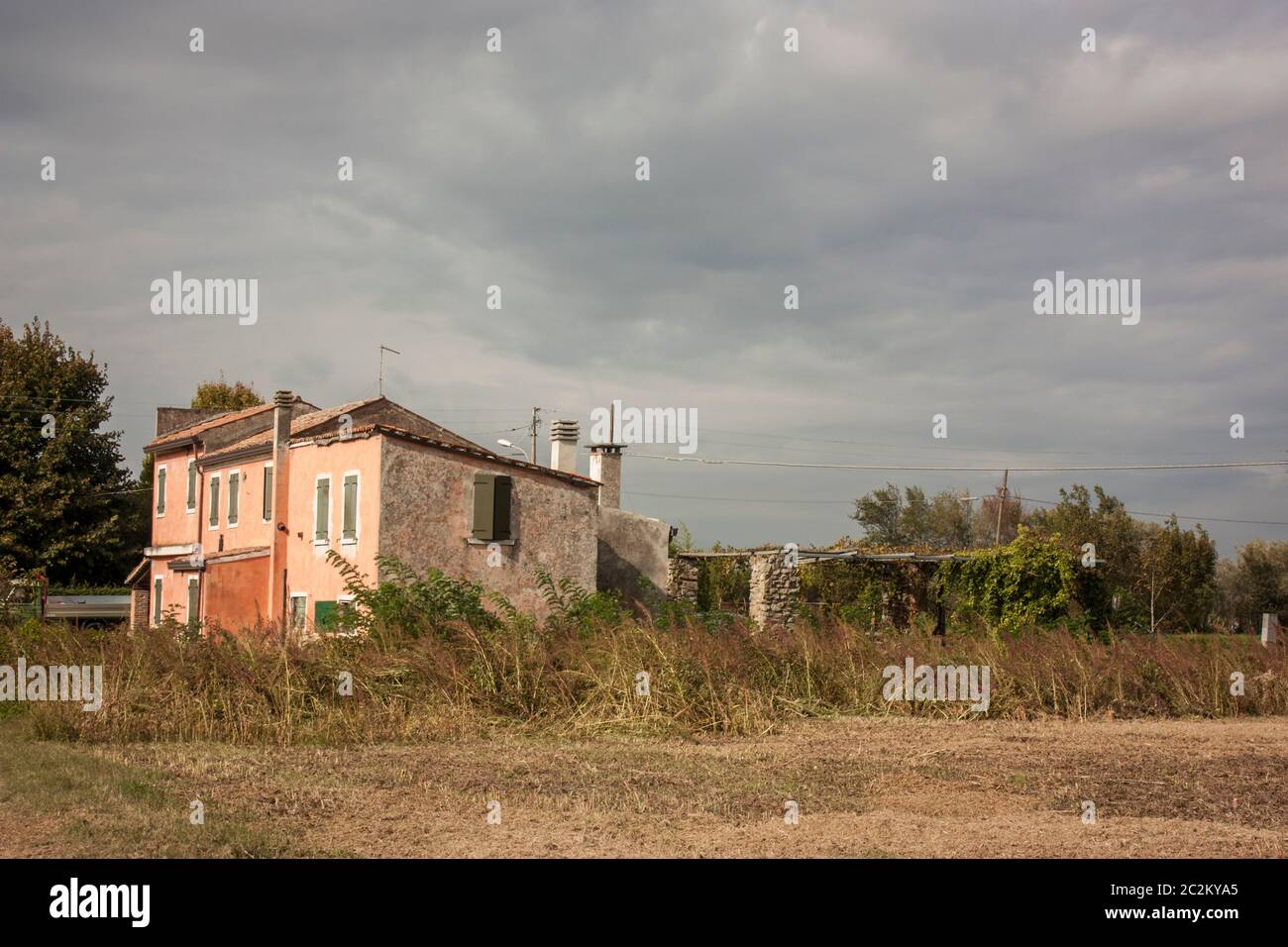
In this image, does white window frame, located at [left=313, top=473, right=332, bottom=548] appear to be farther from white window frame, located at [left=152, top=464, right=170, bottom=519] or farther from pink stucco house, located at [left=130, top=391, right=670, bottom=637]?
white window frame, located at [left=152, top=464, right=170, bottom=519]

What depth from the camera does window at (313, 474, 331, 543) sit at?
2577cm

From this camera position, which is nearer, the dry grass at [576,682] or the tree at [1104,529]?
the dry grass at [576,682]

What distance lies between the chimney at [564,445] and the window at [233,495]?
346 inches

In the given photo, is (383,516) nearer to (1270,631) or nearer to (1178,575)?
(1270,631)

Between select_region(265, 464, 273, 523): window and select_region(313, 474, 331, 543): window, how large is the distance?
8.57 feet

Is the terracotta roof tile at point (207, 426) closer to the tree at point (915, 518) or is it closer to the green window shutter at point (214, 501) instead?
the green window shutter at point (214, 501)

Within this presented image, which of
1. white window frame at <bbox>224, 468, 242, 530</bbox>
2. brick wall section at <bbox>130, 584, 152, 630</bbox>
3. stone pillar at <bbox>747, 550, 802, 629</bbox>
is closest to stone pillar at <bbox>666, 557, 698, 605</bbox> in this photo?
stone pillar at <bbox>747, 550, 802, 629</bbox>

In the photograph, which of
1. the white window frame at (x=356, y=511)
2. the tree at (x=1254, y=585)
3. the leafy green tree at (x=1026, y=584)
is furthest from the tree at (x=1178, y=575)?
the white window frame at (x=356, y=511)

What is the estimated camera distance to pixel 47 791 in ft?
29.8

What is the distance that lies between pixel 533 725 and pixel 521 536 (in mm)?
11420

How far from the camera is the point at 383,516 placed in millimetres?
23719

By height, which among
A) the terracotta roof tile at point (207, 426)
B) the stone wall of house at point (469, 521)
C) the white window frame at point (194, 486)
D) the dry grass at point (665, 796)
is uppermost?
the terracotta roof tile at point (207, 426)

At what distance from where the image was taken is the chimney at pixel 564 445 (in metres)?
29.6
